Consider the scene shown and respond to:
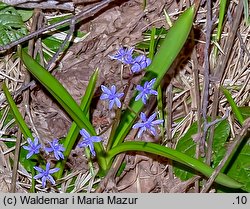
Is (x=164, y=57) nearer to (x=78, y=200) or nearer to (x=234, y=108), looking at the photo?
(x=234, y=108)

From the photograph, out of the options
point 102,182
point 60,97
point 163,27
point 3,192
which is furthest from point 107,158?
point 163,27

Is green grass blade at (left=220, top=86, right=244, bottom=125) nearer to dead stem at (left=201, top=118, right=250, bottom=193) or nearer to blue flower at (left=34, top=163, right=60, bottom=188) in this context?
dead stem at (left=201, top=118, right=250, bottom=193)

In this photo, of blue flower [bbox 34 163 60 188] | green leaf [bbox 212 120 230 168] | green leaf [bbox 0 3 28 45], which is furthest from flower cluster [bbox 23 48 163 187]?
green leaf [bbox 0 3 28 45]

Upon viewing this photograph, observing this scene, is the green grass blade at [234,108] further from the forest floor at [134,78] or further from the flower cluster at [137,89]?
the flower cluster at [137,89]

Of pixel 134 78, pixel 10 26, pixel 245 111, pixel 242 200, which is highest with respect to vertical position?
pixel 10 26

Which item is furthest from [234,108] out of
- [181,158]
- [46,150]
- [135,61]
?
[46,150]

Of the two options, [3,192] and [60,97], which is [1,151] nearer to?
[3,192]
